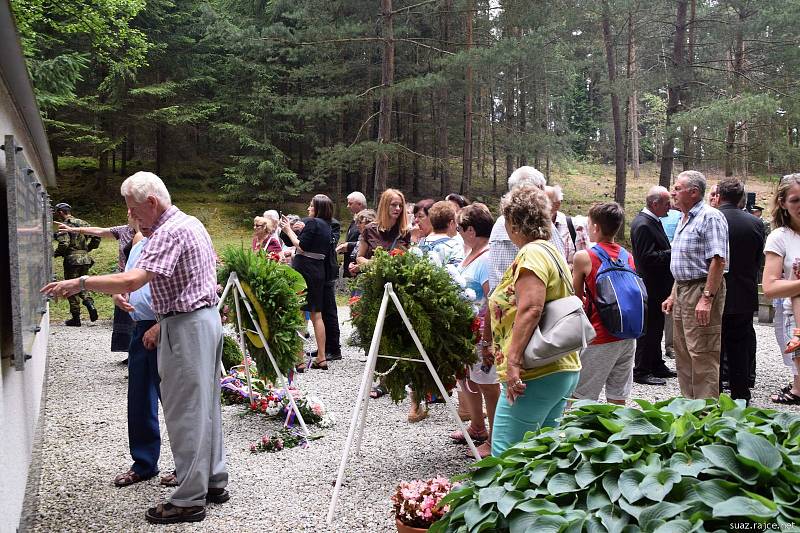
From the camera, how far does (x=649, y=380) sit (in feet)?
25.5

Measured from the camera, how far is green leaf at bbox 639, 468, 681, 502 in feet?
6.09

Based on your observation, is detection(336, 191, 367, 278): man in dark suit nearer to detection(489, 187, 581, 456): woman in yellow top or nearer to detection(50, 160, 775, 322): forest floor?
detection(489, 187, 581, 456): woman in yellow top

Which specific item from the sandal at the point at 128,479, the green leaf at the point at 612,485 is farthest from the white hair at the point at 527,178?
the sandal at the point at 128,479

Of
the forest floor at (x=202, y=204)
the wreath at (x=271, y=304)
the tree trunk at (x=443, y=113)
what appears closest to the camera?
the wreath at (x=271, y=304)

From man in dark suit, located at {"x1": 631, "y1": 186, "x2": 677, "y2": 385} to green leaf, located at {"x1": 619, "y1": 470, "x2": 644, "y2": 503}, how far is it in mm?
5764

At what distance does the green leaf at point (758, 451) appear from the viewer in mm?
1859

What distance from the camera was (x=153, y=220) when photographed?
423 centimetres

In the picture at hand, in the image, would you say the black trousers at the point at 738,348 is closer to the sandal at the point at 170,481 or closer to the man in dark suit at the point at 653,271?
the man in dark suit at the point at 653,271

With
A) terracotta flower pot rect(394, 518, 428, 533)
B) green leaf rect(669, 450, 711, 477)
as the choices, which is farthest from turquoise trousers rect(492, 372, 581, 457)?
green leaf rect(669, 450, 711, 477)

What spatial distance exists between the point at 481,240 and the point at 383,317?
47.1 inches

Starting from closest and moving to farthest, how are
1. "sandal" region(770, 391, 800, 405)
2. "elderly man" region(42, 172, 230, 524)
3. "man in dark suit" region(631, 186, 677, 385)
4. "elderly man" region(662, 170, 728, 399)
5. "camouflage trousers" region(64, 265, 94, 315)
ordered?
1. "elderly man" region(42, 172, 230, 524)
2. "elderly man" region(662, 170, 728, 399)
3. "sandal" region(770, 391, 800, 405)
4. "man in dark suit" region(631, 186, 677, 385)
5. "camouflage trousers" region(64, 265, 94, 315)

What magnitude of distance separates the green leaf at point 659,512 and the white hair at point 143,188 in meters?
3.25

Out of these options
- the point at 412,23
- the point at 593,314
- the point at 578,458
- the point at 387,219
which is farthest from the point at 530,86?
the point at 578,458

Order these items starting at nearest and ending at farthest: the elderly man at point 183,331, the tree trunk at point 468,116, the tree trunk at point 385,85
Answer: the elderly man at point 183,331
the tree trunk at point 385,85
the tree trunk at point 468,116
